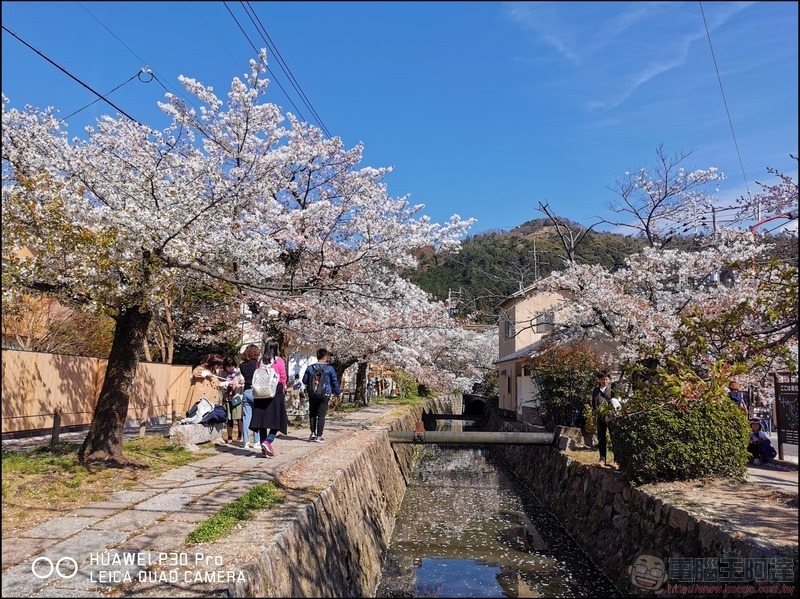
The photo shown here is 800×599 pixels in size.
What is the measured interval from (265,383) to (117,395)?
6.94 feet

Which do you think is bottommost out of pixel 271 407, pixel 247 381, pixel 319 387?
pixel 271 407

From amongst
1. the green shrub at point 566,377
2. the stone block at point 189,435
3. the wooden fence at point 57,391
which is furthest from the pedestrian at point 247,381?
the green shrub at point 566,377

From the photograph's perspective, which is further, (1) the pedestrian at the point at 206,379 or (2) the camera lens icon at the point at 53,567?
(1) the pedestrian at the point at 206,379

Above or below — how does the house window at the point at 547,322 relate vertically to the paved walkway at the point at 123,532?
above

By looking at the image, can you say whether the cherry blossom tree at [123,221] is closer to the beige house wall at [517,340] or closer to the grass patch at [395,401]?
the beige house wall at [517,340]

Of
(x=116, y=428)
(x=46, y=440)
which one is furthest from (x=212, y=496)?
(x=46, y=440)

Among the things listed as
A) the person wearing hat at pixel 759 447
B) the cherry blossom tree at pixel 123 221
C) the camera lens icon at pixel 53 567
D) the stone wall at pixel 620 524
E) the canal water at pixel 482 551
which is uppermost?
the cherry blossom tree at pixel 123 221

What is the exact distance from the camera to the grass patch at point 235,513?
16.3 ft

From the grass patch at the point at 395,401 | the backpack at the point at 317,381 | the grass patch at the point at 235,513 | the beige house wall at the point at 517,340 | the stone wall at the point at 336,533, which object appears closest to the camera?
the stone wall at the point at 336,533

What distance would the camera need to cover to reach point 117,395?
780cm

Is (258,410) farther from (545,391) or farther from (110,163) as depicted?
(545,391)

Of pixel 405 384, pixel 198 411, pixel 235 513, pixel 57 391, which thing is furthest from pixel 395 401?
pixel 235 513

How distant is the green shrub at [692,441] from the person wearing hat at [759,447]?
3311 millimetres

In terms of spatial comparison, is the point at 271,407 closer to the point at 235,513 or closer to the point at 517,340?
the point at 235,513
